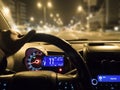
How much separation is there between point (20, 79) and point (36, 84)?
12 centimetres

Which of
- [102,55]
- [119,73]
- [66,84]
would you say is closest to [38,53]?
[102,55]

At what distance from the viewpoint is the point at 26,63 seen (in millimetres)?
3469

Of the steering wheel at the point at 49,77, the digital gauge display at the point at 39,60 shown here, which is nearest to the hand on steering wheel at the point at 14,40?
the steering wheel at the point at 49,77

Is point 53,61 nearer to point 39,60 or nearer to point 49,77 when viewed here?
point 39,60

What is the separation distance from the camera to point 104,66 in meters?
2.94

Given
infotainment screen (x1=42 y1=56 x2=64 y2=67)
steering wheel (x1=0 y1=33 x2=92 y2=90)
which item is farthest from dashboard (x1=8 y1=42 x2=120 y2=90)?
steering wheel (x1=0 y1=33 x2=92 y2=90)

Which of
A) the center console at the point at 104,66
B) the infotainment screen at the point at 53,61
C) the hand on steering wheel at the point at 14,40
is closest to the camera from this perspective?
the hand on steering wheel at the point at 14,40

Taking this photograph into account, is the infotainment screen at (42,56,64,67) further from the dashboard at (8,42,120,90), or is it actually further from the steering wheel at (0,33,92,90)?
the steering wheel at (0,33,92,90)

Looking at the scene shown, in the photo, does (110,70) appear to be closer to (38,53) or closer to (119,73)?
(119,73)

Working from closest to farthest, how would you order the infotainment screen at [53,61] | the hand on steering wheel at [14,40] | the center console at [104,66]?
1. the hand on steering wheel at [14,40]
2. the center console at [104,66]
3. the infotainment screen at [53,61]

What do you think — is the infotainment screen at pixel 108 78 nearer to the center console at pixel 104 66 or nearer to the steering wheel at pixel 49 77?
the center console at pixel 104 66

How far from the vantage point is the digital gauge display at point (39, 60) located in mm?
3311

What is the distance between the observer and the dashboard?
281cm

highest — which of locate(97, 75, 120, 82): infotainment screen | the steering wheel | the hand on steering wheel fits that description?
the hand on steering wheel
